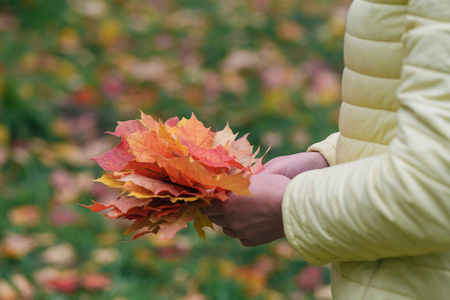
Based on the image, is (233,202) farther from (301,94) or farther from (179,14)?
(179,14)

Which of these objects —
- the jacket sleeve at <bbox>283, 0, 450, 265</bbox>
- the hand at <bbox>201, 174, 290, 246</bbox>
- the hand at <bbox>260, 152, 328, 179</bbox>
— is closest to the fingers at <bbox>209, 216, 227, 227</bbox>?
the hand at <bbox>201, 174, 290, 246</bbox>

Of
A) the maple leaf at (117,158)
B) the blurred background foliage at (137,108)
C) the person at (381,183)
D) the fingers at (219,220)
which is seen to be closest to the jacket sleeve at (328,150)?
the person at (381,183)

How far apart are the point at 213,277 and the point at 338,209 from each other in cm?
173

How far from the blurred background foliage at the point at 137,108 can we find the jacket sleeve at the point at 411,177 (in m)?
1.62

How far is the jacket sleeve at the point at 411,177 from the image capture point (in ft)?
2.72

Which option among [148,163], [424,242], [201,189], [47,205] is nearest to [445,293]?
[424,242]

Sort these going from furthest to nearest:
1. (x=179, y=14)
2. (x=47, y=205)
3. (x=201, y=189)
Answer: (x=179, y=14), (x=47, y=205), (x=201, y=189)

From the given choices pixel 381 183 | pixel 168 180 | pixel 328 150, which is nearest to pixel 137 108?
pixel 328 150

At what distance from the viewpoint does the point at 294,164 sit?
1293 millimetres

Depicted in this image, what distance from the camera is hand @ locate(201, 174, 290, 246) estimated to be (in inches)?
42.8

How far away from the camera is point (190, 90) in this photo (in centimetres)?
387

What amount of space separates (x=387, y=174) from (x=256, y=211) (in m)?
0.31

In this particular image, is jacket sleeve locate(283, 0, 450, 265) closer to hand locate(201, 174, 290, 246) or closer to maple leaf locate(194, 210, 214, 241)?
hand locate(201, 174, 290, 246)

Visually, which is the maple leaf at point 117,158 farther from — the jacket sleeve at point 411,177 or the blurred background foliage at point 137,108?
the blurred background foliage at point 137,108
